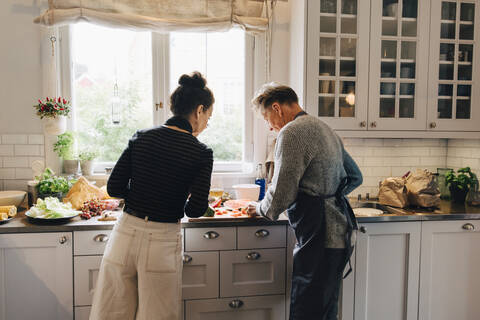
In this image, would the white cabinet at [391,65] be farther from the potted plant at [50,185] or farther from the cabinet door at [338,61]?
the potted plant at [50,185]

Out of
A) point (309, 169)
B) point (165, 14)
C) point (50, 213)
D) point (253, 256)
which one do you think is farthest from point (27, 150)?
point (309, 169)

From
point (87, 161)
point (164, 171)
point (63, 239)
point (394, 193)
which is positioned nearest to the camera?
point (164, 171)

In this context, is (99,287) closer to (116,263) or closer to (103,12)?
(116,263)

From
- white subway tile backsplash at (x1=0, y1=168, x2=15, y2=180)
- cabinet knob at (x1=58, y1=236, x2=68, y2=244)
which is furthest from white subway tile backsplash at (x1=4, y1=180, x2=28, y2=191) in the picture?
cabinet knob at (x1=58, y1=236, x2=68, y2=244)

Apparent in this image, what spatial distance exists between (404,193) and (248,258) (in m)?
1.19

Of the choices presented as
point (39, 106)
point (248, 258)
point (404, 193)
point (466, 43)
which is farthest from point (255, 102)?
point (466, 43)

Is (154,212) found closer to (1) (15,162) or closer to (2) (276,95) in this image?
(2) (276,95)

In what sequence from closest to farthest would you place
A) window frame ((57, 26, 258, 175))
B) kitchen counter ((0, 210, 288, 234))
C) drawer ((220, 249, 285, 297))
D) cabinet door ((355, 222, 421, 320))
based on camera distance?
kitchen counter ((0, 210, 288, 234))
drawer ((220, 249, 285, 297))
cabinet door ((355, 222, 421, 320))
window frame ((57, 26, 258, 175))

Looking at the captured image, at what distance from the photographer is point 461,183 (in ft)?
8.59

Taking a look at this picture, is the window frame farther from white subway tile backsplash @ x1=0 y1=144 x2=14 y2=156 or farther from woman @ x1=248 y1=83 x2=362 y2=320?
woman @ x1=248 y1=83 x2=362 y2=320

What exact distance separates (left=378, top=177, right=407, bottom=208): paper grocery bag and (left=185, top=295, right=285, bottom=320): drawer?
1.02m

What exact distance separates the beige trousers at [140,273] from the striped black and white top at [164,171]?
0.08 m

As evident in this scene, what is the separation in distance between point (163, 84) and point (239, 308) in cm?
172

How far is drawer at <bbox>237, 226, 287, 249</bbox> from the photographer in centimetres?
215
